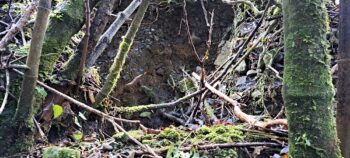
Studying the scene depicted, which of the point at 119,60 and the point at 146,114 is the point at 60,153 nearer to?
the point at 119,60

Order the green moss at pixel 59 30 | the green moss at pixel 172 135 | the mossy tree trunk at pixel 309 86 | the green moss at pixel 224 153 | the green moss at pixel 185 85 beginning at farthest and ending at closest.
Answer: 1. the green moss at pixel 185 85
2. the green moss at pixel 59 30
3. the green moss at pixel 172 135
4. the green moss at pixel 224 153
5. the mossy tree trunk at pixel 309 86

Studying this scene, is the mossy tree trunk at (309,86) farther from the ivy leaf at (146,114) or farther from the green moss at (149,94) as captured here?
the green moss at (149,94)

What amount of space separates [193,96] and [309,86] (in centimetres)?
112

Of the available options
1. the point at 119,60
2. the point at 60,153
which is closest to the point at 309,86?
the point at 60,153

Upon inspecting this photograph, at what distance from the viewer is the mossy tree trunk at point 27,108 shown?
59.4 inches

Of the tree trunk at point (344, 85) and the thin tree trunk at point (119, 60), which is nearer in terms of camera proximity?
the tree trunk at point (344, 85)

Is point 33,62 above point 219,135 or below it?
above

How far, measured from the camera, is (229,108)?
2.95m

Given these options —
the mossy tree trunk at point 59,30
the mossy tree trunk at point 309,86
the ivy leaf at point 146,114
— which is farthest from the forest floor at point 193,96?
the mossy tree trunk at point 309,86

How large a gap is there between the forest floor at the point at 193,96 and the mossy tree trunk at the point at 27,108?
102 millimetres

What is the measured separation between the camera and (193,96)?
2268 mm

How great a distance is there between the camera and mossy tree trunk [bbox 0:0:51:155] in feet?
4.95

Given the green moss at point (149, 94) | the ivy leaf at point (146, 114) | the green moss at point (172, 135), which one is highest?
the green moss at point (149, 94)

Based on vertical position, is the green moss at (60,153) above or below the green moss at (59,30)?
below
